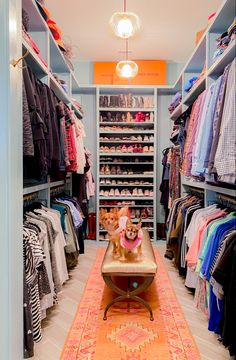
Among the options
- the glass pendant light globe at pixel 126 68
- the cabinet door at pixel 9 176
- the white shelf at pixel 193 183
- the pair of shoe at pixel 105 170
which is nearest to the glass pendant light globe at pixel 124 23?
the glass pendant light globe at pixel 126 68

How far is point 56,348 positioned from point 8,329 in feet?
3.05

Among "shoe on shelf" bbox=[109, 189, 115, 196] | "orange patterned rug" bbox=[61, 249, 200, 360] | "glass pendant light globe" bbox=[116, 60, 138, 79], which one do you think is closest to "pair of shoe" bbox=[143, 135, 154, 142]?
"shoe on shelf" bbox=[109, 189, 115, 196]

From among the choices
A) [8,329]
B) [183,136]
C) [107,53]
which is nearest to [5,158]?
[8,329]

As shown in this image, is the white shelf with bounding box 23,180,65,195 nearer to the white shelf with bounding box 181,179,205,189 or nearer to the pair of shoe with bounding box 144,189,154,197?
the white shelf with bounding box 181,179,205,189

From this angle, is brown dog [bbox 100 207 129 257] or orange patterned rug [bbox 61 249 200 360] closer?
orange patterned rug [bbox 61 249 200 360]

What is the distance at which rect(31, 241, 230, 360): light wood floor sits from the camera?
82.0 inches

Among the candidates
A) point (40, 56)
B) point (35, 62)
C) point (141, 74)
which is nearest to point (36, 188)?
point (35, 62)

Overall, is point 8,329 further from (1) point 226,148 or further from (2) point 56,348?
(1) point 226,148

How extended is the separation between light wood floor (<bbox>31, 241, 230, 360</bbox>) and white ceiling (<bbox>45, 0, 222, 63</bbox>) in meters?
3.22

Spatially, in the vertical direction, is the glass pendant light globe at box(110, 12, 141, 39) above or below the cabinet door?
above

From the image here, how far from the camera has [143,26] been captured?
4199 millimetres

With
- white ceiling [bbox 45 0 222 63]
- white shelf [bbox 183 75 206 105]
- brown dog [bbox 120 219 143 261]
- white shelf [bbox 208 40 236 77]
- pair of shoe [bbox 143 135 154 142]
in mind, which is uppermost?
white ceiling [bbox 45 0 222 63]

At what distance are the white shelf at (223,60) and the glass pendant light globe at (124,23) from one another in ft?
3.60

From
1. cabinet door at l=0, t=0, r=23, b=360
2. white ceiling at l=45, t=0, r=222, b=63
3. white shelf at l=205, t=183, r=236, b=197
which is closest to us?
cabinet door at l=0, t=0, r=23, b=360
